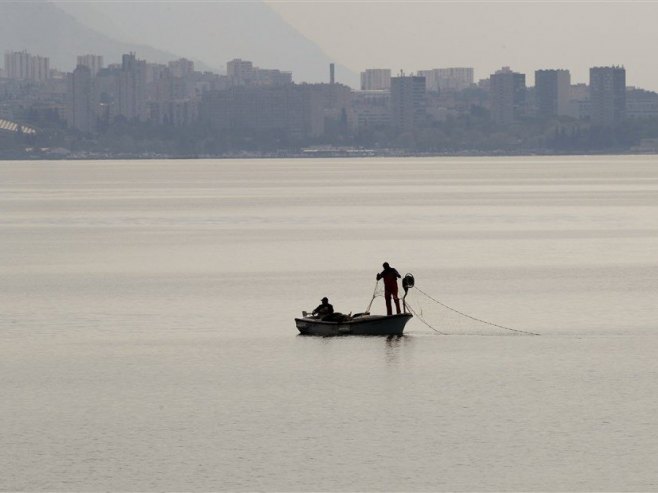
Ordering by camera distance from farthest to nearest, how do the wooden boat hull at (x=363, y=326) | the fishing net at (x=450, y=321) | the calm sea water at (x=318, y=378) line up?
the fishing net at (x=450, y=321) → the wooden boat hull at (x=363, y=326) → the calm sea water at (x=318, y=378)

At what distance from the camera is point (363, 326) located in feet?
191

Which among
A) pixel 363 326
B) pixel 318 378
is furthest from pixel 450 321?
pixel 318 378

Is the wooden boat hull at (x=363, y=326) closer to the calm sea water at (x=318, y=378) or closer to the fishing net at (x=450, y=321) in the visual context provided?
the calm sea water at (x=318, y=378)

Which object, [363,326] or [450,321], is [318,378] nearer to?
[363,326]

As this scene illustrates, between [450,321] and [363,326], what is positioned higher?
[363,326]

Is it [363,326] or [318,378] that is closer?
[318,378]

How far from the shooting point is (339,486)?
116 ft

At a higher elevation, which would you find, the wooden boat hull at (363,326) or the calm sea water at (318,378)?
the wooden boat hull at (363,326)

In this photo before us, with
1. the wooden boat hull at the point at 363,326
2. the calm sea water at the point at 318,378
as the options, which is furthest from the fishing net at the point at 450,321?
the wooden boat hull at the point at 363,326

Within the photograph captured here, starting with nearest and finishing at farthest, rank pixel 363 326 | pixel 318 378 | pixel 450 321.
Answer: pixel 318 378 → pixel 363 326 → pixel 450 321

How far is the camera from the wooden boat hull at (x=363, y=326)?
57.9 m

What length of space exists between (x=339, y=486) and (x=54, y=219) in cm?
13141

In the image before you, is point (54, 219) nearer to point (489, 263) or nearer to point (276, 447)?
point (489, 263)

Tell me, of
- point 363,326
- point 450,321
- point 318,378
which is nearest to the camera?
point 318,378
